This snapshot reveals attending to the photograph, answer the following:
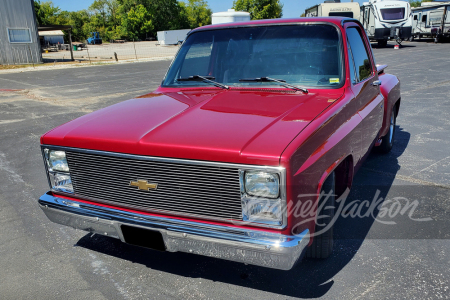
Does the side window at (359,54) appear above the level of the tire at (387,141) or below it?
above

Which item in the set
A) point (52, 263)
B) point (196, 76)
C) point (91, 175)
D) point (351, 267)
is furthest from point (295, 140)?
point (52, 263)

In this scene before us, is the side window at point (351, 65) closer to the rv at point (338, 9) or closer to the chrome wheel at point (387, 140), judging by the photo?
the chrome wheel at point (387, 140)

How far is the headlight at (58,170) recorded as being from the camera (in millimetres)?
2928

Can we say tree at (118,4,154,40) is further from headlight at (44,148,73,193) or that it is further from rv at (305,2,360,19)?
headlight at (44,148,73,193)

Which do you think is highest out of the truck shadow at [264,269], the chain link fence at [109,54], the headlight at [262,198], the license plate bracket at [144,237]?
the headlight at [262,198]

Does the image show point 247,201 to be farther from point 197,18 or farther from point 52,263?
point 197,18

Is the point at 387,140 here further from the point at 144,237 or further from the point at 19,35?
the point at 19,35

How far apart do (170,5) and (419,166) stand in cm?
8286

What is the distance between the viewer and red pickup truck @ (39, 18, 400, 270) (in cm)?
235

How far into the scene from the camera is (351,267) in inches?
118

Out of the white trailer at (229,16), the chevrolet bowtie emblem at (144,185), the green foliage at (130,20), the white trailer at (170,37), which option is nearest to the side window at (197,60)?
the chevrolet bowtie emblem at (144,185)

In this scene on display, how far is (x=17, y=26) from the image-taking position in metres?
24.6

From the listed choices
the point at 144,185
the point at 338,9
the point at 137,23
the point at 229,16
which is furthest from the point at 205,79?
the point at 137,23

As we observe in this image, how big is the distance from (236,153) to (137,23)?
3142 inches
